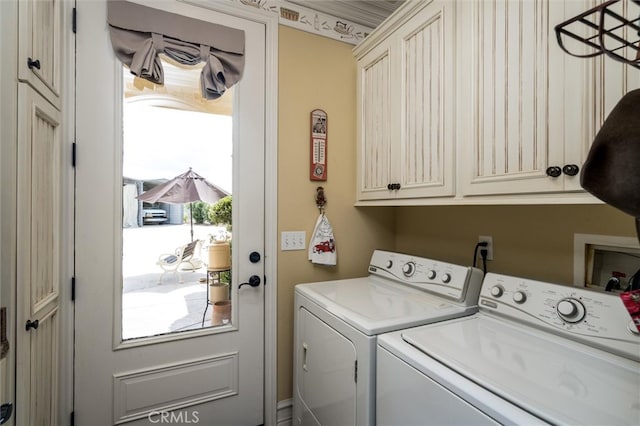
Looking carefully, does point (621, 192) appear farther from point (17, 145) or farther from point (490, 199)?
point (17, 145)

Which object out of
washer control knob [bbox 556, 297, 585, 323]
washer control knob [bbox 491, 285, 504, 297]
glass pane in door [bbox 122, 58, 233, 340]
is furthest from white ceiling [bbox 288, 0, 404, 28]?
washer control knob [bbox 556, 297, 585, 323]

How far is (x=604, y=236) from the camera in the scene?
116cm

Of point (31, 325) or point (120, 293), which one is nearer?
point (31, 325)

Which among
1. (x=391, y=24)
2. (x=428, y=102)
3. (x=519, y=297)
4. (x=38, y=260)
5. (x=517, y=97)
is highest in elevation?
(x=391, y=24)

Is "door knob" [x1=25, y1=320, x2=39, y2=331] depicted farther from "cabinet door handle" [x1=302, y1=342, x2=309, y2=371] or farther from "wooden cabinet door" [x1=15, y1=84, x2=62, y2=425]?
"cabinet door handle" [x1=302, y1=342, x2=309, y2=371]

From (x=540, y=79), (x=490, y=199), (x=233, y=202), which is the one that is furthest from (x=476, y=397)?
(x=233, y=202)

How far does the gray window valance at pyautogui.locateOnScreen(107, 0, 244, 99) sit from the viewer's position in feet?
4.91

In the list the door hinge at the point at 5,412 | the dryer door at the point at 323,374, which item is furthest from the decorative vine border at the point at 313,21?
the door hinge at the point at 5,412

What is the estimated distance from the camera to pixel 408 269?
5.52 ft

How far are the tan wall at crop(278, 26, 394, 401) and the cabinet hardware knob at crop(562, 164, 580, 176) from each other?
4.12 ft

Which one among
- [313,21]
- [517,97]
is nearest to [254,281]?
[517,97]

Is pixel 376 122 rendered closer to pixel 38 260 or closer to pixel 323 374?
pixel 323 374

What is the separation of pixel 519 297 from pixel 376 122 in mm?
1177

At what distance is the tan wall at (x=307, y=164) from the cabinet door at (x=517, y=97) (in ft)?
2.88
